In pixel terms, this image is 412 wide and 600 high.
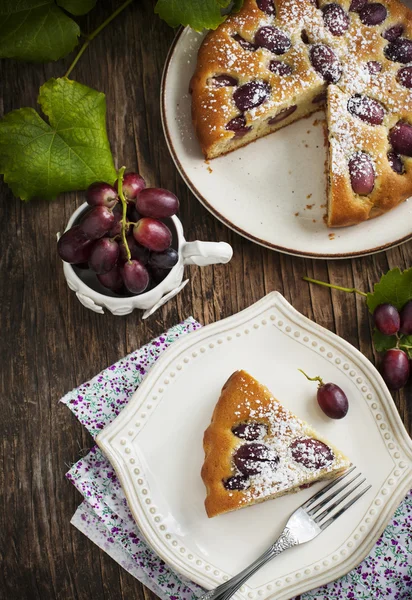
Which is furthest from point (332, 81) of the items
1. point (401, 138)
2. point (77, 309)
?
point (77, 309)

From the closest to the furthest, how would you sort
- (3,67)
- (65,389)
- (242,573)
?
(242,573), (65,389), (3,67)

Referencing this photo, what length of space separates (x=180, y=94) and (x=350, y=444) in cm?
139

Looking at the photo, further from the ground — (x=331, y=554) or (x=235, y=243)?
(x=235, y=243)

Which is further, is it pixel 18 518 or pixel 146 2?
pixel 146 2

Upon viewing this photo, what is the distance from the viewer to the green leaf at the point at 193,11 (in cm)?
250

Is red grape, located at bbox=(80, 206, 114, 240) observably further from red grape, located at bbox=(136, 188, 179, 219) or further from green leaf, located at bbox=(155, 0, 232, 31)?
green leaf, located at bbox=(155, 0, 232, 31)

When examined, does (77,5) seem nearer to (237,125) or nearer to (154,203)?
(237,125)

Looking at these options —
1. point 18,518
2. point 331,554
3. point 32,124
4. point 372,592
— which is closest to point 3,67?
point 32,124

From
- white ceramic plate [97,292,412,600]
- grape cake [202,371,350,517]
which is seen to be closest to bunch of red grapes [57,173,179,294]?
white ceramic plate [97,292,412,600]

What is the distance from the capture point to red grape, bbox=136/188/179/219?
7.09 ft

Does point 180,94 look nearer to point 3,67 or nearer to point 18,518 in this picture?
point 3,67

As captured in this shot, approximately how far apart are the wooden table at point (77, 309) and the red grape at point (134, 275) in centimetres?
44

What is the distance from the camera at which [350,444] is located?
2430 mm

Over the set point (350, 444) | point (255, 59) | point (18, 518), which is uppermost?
point (255, 59)
